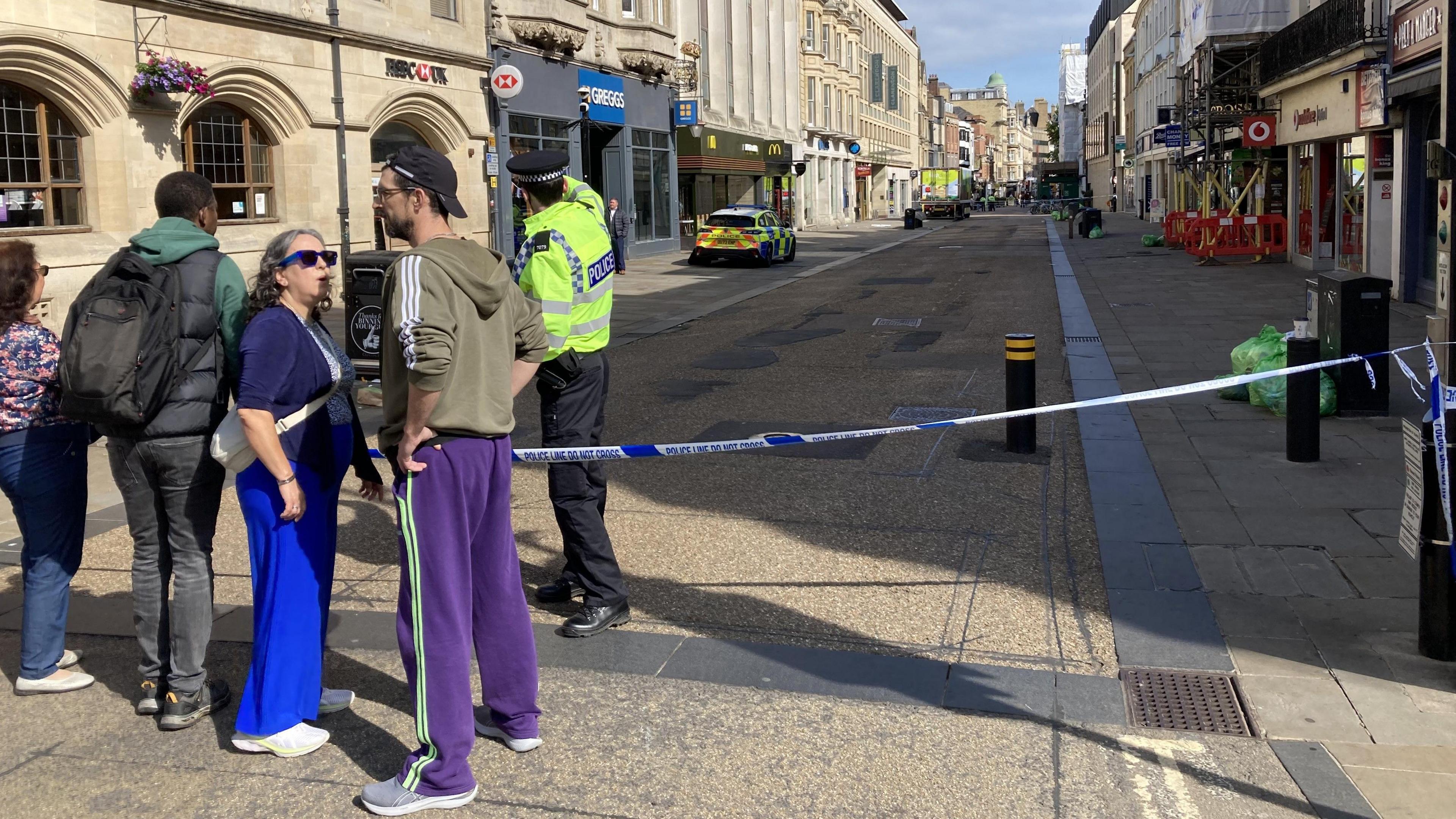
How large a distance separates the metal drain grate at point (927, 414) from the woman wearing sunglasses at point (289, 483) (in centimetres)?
621

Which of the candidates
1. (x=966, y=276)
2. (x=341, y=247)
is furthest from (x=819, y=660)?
(x=966, y=276)

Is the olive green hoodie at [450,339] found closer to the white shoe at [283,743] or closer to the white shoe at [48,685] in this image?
the white shoe at [283,743]

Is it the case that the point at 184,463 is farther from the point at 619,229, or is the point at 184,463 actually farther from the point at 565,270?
the point at 619,229

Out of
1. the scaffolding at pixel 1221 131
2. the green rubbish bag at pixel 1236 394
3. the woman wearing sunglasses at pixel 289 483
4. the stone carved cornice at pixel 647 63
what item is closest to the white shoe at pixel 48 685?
the woman wearing sunglasses at pixel 289 483

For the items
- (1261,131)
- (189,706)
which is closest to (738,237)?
(1261,131)

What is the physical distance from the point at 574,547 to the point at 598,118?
27.0 metres

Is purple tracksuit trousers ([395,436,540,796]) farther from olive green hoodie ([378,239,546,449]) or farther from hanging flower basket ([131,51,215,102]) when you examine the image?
hanging flower basket ([131,51,215,102])

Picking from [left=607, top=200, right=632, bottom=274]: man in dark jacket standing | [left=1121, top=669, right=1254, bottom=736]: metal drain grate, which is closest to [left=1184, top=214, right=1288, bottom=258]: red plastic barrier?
[left=607, top=200, right=632, bottom=274]: man in dark jacket standing

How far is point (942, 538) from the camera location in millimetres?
6508

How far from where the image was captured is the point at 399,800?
11.8ft

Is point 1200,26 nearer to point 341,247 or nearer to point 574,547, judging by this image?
point 341,247

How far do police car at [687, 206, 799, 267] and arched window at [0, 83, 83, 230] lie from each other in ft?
56.5

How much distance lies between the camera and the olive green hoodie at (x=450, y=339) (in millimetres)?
3443

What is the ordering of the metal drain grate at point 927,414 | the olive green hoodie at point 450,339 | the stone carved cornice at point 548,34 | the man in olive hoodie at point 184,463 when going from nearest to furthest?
the olive green hoodie at point 450,339, the man in olive hoodie at point 184,463, the metal drain grate at point 927,414, the stone carved cornice at point 548,34
